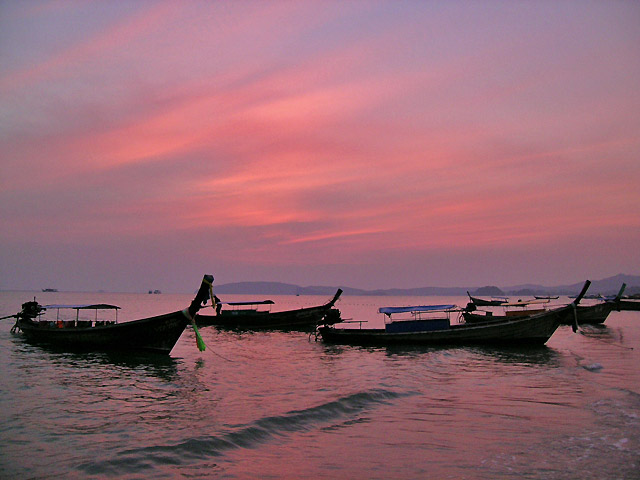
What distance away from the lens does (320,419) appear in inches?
520

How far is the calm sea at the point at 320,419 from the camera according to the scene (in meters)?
9.14

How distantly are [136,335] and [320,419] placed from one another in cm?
1525

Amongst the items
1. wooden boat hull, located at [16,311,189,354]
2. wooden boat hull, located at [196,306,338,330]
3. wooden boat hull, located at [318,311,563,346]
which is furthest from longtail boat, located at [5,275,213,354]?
wooden boat hull, located at [196,306,338,330]

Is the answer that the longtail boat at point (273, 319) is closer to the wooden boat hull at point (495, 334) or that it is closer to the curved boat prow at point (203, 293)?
the wooden boat hull at point (495, 334)

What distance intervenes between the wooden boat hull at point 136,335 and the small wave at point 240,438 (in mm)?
11557

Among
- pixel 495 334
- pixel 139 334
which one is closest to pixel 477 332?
pixel 495 334

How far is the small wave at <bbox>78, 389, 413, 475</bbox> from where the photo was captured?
938 centimetres

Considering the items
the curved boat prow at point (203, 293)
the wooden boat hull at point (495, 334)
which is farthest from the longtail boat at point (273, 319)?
the curved boat prow at point (203, 293)

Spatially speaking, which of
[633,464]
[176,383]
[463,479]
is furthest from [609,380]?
[176,383]

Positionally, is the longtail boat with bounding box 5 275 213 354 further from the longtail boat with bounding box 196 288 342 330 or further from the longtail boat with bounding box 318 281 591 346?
the longtail boat with bounding box 196 288 342 330

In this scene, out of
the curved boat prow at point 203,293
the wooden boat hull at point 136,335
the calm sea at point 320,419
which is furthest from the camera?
the wooden boat hull at point 136,335

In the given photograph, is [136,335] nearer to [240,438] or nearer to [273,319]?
[240,438]

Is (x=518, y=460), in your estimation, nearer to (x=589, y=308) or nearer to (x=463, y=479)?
(x=463, y=479)

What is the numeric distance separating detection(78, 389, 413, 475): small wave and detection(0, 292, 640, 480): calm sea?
0.05 meters
